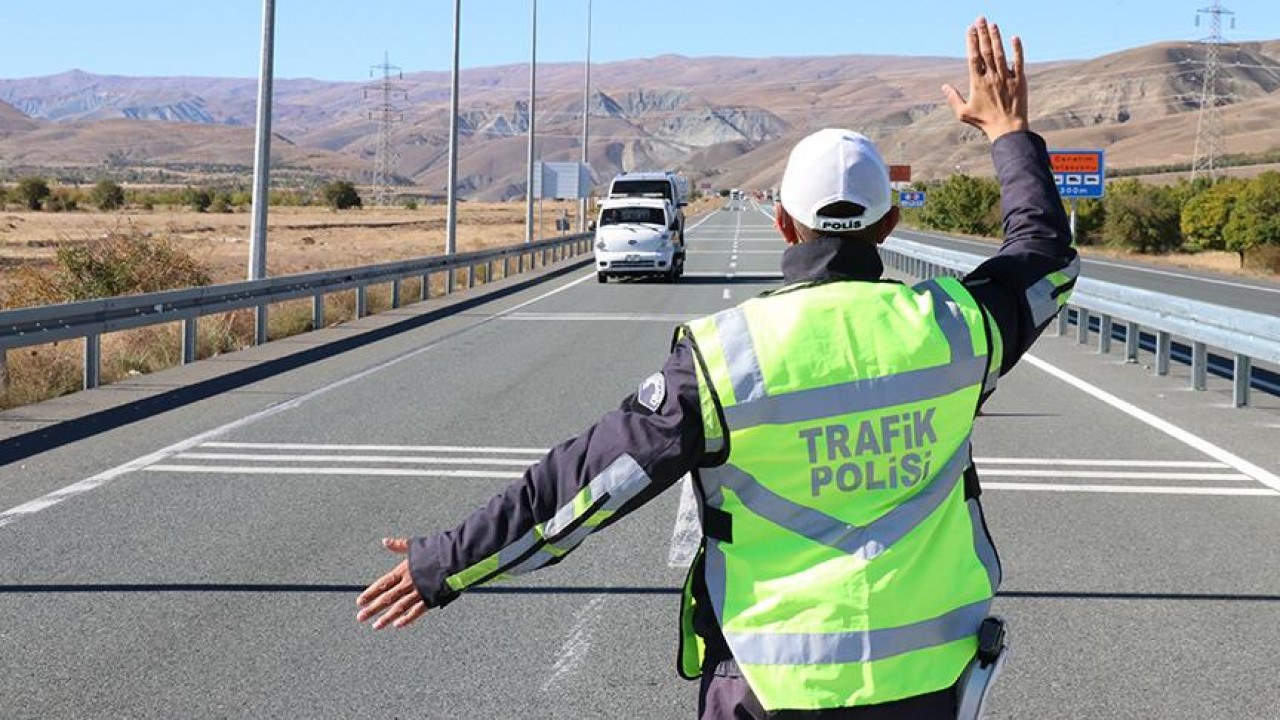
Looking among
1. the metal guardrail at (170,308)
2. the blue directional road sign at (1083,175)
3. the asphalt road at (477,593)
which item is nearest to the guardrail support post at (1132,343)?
the asphalt road at (477,593)

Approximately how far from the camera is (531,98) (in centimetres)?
5053

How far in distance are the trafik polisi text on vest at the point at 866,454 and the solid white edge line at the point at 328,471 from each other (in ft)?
26.0

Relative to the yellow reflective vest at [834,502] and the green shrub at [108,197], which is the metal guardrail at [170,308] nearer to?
the yellow reflective vest at [834,502]

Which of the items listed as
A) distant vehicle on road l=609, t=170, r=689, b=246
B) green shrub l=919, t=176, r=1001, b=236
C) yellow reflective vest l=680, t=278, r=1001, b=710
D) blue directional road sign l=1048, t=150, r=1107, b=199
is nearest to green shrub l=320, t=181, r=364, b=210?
green shrub l=919, t=176, r=1001, b=236

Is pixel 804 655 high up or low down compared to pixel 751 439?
down

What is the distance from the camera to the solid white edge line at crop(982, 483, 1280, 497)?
10.5m

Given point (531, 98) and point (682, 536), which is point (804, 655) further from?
point (531, 98)

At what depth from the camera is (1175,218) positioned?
7625cm

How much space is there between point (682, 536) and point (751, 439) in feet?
20.5

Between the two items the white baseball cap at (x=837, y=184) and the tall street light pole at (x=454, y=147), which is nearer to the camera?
the white baseball cap at (x=837, y=184)

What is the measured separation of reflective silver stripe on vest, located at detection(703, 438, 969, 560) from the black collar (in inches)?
15.7

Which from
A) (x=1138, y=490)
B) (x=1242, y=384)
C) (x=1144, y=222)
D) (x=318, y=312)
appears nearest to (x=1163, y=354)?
(x=1242, y=384)

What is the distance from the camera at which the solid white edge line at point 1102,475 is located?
11086 mm

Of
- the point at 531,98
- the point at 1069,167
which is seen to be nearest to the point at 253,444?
the point at 1069,167
